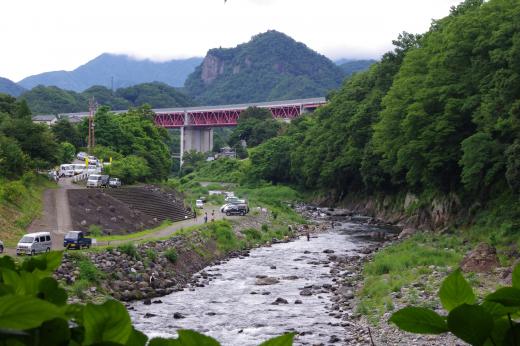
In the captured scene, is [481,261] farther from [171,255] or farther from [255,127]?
[255,127]

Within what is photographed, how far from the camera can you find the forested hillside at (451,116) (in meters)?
36.5

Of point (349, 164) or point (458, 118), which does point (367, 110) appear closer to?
point (349, 164)

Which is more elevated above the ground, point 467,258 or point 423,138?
point 423,138

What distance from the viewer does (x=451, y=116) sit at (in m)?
42.3

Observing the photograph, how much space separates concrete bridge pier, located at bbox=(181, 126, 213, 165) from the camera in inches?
5039

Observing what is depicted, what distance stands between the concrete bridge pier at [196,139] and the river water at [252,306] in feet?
298

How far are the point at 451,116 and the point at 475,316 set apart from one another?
4289cm

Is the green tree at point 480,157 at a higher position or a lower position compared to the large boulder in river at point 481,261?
higher

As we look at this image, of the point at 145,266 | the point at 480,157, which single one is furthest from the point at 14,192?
the point at 480,157

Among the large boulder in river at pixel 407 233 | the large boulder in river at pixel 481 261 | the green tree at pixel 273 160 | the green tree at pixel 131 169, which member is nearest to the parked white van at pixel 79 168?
the green tree at pixel 131 169

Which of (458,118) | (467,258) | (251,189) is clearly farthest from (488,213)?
(251,189)

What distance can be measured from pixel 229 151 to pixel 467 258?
95.8m

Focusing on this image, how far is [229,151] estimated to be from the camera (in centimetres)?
12181

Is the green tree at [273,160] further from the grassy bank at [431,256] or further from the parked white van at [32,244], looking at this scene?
the parked white van at [32,244]
